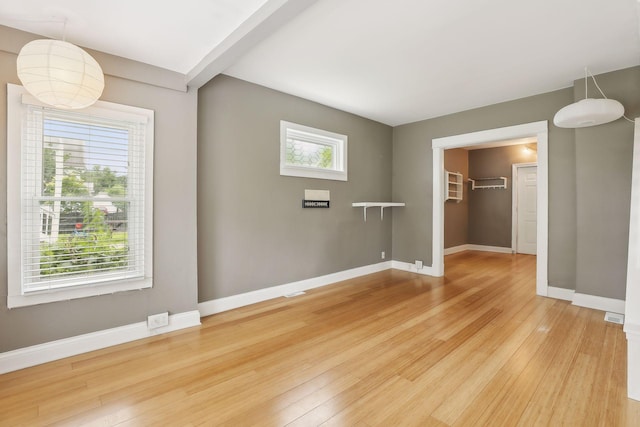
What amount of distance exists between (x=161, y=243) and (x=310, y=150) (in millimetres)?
2369

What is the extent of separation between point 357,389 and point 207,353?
1.25 meters

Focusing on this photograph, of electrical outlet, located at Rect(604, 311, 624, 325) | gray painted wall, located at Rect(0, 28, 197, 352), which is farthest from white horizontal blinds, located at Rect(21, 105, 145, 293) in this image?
electrical outlet, located at Rect(604, 311, 624, 325)

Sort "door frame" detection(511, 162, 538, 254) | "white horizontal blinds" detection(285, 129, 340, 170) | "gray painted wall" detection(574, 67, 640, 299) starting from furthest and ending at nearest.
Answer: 1. "door frame" detection(511, 162, 538, 254)
2. "white horizontal blinds" detection(285, 129, 340, 170)
3. "gray painted wall" detection(574, 67, 640, 299)

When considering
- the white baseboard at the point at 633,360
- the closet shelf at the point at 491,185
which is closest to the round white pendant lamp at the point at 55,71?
the white baseboard at the point at 633,360

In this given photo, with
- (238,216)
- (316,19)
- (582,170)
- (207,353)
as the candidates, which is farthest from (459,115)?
(207,353)

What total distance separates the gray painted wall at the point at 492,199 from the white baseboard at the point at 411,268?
3548 millimetres

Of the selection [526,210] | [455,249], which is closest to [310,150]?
[455,249]

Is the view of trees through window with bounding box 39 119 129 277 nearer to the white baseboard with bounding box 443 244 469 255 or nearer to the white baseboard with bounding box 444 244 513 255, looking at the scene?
the white baseboard with bounding box 443 244 469 255

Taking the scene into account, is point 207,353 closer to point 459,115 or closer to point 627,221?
point 627,221

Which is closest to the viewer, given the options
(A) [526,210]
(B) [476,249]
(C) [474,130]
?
(C) [474,130]

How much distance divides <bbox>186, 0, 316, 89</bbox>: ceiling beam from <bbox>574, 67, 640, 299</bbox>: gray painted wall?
11.7 feet

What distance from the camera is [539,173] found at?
3.90 m

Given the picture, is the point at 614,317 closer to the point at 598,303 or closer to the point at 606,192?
the point at 598,303

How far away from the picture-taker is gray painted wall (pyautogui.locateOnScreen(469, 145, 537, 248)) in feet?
24.1
